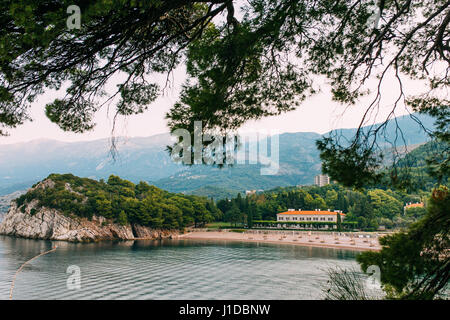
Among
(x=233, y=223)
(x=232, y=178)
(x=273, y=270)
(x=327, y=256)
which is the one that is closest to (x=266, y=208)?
(x=233, y=223)

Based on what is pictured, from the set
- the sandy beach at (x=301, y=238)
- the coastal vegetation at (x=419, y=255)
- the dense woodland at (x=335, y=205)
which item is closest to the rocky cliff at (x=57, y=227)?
the sandy beach at (x=301, y=238)

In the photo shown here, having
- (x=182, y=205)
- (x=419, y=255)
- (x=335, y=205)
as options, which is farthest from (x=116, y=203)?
(x=419, y=255)

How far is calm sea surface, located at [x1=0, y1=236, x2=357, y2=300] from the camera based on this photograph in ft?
56.9

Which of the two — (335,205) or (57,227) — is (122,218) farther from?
(335,205)

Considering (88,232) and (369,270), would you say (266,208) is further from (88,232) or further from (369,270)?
(369,270)

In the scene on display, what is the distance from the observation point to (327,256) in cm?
2830

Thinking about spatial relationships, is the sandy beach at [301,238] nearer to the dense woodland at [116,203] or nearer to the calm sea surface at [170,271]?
the calm sea surface at [170,271]

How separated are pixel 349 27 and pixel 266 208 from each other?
5105cm

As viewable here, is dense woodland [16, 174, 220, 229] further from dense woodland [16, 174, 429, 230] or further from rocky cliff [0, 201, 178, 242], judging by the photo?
rocky cliff [0, 201, 178, 242]

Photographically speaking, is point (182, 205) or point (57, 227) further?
point (182, 205)

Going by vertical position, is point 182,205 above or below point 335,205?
above

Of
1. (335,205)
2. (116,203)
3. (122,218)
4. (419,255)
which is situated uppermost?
(419,255)

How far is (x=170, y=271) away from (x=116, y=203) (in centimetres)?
2121

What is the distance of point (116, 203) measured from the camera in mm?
41656
